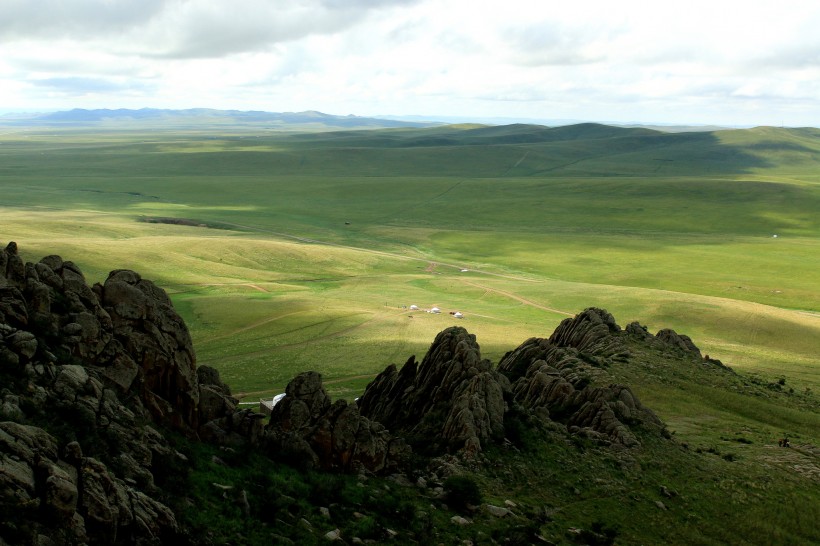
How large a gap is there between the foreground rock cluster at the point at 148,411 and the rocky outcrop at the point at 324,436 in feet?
0.15

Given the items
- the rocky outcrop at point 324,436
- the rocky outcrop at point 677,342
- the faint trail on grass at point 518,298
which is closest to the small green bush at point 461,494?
the rocky outcrop at point 324,436

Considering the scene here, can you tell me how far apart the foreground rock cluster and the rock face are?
0.11ft

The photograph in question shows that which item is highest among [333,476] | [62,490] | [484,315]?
[62,490]

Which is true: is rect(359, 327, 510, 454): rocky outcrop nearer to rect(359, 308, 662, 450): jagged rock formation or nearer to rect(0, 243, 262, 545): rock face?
rect(359, 308, 662, 450): jagged rock formation

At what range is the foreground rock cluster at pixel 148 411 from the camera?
48.0 feet

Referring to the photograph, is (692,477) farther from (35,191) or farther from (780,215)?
(35,191)

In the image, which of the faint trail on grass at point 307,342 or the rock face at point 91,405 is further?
the faint trail on grass at point 307,342

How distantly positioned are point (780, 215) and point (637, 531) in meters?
174

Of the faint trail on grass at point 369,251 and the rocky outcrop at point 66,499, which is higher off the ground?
the rocky outcrop at point 66,499

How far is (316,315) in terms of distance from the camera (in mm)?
69875

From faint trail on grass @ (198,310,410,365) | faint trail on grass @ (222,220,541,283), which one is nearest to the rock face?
faint trail on grass @ (198,310,410,365)

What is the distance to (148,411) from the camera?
2128cm

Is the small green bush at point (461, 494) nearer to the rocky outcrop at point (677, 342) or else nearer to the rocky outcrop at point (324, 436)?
the rocky outcrop at point (324, 436)

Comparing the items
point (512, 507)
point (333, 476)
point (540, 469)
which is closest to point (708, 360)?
point (540, 469)
